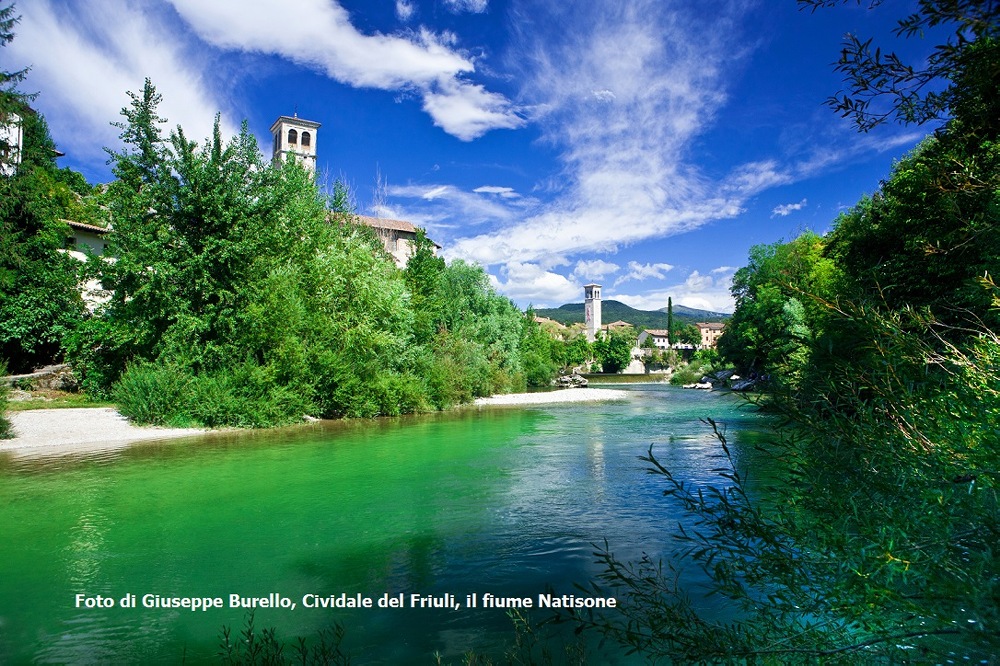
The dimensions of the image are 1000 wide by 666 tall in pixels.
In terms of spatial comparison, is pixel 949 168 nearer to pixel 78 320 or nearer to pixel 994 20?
pixel 994 20

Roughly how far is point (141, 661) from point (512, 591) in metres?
3.79

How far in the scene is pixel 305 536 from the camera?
8.96m

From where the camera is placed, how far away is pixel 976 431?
8.91 feet

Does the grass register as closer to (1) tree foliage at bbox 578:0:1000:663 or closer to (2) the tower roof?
(1) tree foliage at bbox 578:0:1000:663

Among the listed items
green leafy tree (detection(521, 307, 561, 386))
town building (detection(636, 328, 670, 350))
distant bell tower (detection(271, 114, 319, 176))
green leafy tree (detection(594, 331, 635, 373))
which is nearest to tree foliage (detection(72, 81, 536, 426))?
green leafy tree (detection(521, 307, 561, 386))

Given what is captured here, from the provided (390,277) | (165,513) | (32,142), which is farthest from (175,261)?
(32,142)

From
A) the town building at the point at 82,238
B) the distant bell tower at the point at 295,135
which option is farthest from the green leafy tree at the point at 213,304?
the distant bell tower at the point at 295,135

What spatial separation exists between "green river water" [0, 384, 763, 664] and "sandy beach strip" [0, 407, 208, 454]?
1.67 m

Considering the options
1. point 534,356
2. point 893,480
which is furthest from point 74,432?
point 534,356

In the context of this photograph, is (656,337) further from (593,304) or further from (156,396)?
(156,396)

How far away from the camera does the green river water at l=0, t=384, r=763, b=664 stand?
5.77 m

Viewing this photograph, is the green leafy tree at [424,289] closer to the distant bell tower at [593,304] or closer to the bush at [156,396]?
the bush at [156,396]

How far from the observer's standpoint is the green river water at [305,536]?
Result: 577cm

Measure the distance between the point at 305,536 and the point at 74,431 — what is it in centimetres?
1400
